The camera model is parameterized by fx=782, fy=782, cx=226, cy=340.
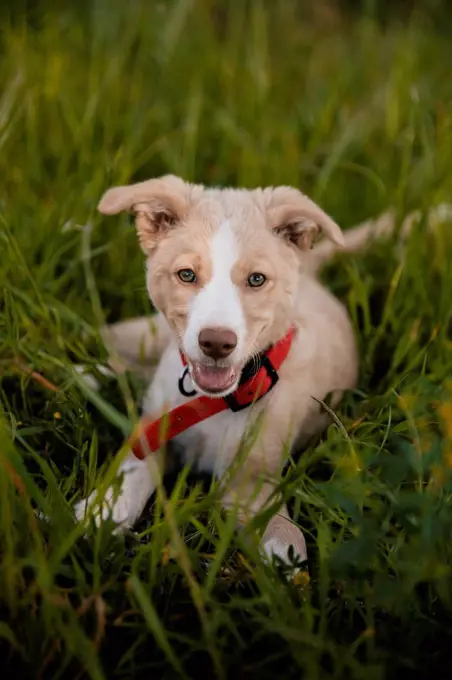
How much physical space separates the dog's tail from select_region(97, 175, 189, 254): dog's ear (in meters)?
0.93

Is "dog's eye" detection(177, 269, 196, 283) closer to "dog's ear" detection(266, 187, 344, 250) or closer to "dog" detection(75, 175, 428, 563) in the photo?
"dog" detection(75, 175, 428, 563)

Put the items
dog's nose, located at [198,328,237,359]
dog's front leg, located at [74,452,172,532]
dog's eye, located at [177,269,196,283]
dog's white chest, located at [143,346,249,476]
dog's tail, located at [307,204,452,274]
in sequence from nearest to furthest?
dog's nose, located at [198,328,237,359]
dog's eye, located at [177,269,196,283]
dog's front leg, located at [74,452,172,532]
dog's white chest, located at [143,346,249,476]
dog's tail, located at [307,204,452,274]

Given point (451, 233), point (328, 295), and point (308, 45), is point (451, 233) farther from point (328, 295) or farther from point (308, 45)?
point (308, 45)

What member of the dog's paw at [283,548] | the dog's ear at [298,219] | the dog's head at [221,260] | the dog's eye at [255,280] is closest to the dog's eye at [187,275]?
the dog's head at [221,260]

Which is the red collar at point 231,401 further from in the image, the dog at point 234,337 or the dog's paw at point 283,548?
the dog's paw at point 283,548

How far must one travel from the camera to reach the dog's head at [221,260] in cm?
211

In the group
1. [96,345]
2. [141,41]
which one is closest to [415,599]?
[96,345]

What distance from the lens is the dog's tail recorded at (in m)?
3.25

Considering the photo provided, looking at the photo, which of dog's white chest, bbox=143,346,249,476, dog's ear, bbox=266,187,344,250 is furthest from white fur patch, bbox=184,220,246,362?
dog's white chest, bbox=143,346,249,476

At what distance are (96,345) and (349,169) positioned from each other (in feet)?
6.12

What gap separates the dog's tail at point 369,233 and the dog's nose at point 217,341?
1.17m

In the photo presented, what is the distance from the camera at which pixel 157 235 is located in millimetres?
2389

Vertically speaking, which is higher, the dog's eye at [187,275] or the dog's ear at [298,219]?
the dog's ear at [298,219]

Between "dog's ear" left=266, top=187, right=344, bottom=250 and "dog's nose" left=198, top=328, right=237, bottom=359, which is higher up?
"dog's ear" left=266, top=187, right=344, bottom=250
